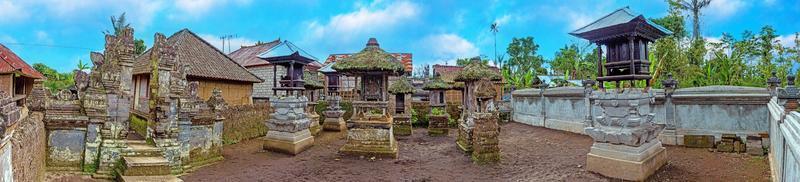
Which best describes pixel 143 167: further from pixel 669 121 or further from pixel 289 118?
pixel 669 121

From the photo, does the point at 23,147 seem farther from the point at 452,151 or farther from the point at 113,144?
the point at 452,151

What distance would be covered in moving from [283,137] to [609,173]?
7.59 metres

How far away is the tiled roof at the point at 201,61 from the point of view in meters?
16.1

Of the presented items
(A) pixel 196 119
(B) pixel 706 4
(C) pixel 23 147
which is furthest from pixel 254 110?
(B) pixel 706 4

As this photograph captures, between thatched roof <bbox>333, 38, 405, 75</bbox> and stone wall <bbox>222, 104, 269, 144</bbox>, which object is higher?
thatched roof <bbox>333, 38, 405, 75</bbox>

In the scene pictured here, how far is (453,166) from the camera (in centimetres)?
878

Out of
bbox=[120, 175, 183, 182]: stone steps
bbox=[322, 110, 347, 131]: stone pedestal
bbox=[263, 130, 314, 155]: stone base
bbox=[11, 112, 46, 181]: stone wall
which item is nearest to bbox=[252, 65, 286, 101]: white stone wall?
bbox=[322, 110, 347, 131]: stone pedestal

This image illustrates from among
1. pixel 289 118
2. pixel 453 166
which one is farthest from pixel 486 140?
pixel 289 118

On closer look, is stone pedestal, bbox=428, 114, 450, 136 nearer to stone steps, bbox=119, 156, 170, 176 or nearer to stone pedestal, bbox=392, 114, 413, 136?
stone pedestal, bbox=392, 114, 413, 136

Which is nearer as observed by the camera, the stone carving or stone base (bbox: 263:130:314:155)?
the stone carving

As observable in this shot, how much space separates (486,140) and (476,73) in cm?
327

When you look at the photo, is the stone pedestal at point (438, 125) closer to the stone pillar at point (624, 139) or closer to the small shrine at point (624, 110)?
the small shrine at point (624, 110)

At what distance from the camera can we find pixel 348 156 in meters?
9.93

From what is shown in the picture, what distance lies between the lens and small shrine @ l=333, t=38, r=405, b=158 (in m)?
9.99
